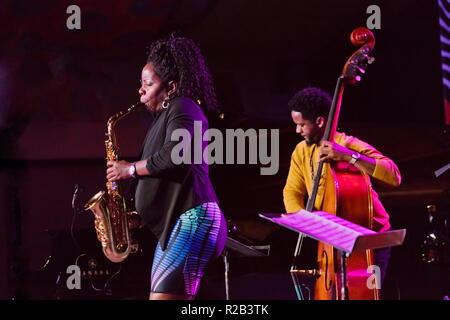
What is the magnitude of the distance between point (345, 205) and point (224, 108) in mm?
2101

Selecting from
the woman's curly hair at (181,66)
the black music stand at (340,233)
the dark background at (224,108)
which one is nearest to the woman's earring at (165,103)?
the woman's curly hair at (181,66)

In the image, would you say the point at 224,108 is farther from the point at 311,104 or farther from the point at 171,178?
the point at 171,178

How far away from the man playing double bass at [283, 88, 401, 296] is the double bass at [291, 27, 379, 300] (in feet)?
0.19

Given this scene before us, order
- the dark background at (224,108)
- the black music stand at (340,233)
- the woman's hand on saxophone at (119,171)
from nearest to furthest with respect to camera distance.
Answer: the black music stand at (340,233), the woman's hand on saxophone at (119,171), the dark background at (224,108)

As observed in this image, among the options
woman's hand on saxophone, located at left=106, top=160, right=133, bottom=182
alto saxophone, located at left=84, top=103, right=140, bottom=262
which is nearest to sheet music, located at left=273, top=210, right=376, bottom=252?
woman's hand on saxophone, located at left=106, top=160, right=133, bottom=182

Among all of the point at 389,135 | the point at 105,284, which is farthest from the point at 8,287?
the point at 389,135

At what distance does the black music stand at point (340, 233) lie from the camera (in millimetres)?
2021

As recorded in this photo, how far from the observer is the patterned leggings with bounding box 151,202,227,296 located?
2205mm

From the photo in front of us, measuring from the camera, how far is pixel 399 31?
577 cm

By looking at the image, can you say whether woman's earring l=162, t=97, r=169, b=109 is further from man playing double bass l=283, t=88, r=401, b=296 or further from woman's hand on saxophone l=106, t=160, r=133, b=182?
man playing double bass l=283, t=88, r=401, b=296

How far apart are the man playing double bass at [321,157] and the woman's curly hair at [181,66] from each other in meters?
0.93

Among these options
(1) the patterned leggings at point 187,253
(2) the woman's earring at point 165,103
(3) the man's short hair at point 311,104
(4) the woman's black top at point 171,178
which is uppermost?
(3) the man's short hair at point 311,104

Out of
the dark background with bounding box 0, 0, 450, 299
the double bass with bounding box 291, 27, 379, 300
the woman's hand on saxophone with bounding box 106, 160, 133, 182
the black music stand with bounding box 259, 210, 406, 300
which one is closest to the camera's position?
the black music stand with bounding box 259, 210, 406, 300

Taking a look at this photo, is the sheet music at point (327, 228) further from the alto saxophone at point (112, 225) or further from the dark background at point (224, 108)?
the dark background at point (224, 108)
